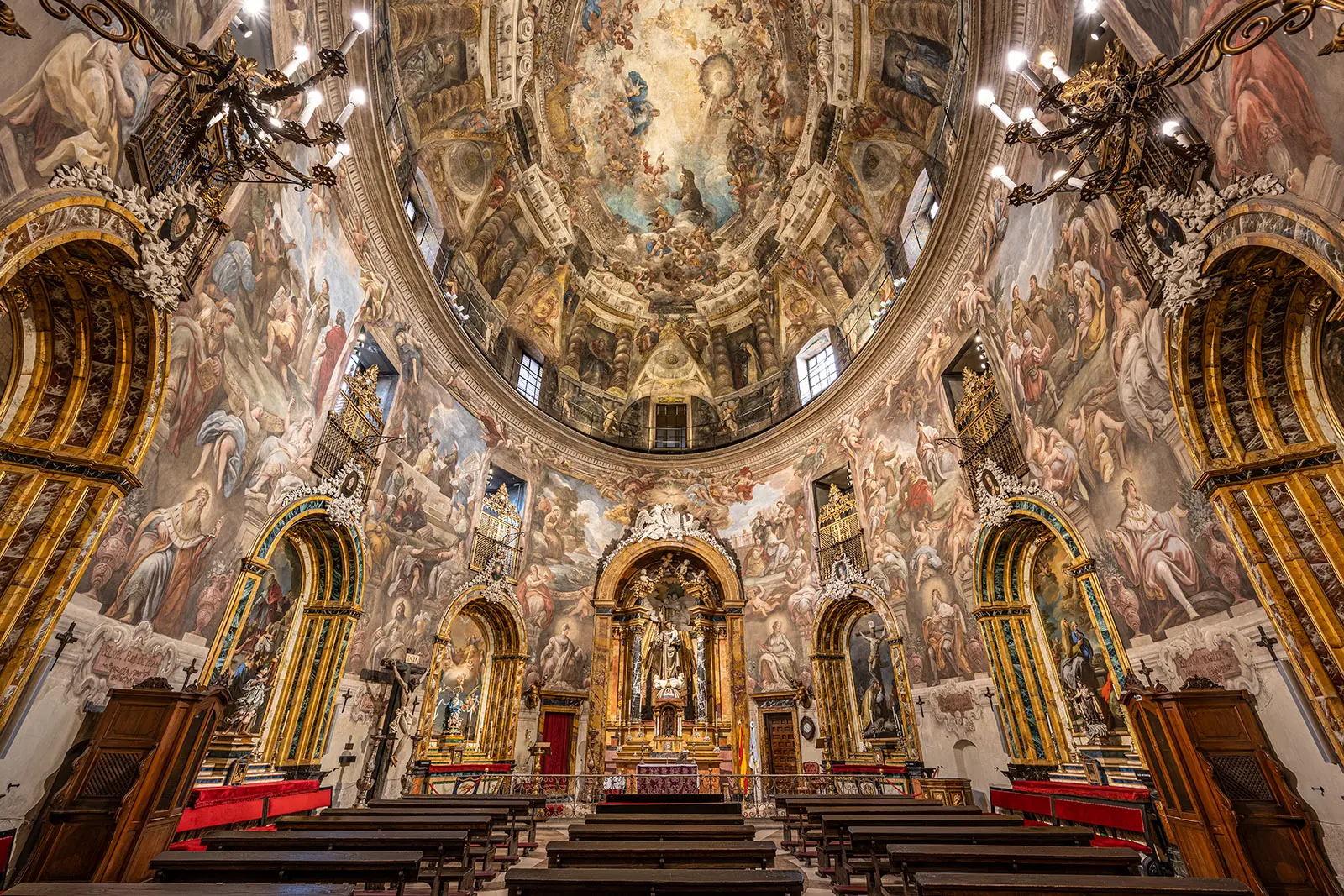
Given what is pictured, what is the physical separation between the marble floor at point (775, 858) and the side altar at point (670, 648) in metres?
3.03

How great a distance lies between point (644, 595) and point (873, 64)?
18.0 meters

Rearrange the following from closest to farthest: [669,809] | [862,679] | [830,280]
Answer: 1. [669,809]
2. [862,679]
3. [830,280]

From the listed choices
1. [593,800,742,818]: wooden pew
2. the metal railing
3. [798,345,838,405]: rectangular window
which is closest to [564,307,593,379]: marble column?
[798,345,838,405]: rectangular window

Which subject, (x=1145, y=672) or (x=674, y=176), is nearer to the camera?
(x=1145, y=672)

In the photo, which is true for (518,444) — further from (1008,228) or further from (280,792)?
(1008,228)

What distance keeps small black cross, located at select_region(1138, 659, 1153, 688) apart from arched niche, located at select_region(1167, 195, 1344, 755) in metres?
2.06

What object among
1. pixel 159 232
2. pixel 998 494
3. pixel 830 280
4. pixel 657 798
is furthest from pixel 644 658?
pixel 159 232

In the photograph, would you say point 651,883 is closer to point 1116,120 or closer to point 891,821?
point 891,821

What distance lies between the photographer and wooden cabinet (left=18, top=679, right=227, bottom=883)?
606cm

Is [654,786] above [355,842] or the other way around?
above

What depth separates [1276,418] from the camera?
22.6 ft

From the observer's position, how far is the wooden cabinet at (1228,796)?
596cm

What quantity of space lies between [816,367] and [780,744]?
42.0ft

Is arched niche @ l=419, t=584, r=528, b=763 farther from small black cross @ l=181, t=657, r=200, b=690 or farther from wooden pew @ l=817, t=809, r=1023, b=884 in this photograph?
wooden pew @ l=817, t=809, r=1023, b=884
